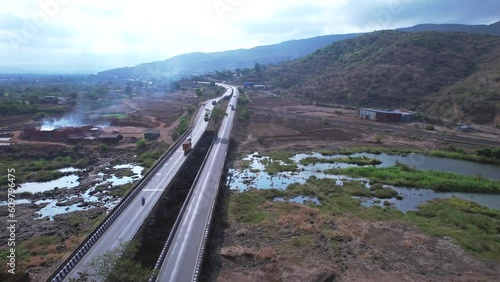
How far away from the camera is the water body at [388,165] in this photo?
143 feet

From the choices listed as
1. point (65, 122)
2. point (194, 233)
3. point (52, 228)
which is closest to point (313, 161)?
point (194, 233)

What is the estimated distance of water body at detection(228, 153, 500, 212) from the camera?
143 feet

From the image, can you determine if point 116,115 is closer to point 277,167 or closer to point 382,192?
point 277,167

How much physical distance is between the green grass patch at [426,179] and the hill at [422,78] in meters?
50.7

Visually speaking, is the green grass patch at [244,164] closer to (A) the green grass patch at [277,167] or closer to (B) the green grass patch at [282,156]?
(A) the green grass patch at [277,167]

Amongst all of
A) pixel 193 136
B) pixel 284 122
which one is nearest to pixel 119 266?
pixel 193 136

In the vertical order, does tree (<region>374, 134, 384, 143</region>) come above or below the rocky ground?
above

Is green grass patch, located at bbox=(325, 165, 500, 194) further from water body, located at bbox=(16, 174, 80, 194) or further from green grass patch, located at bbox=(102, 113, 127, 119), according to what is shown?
green grass patch, located at bbox=(102, 113, 127, 119)

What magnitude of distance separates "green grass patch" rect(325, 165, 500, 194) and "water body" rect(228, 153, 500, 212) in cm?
127

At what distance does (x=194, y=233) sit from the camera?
29.9 meters

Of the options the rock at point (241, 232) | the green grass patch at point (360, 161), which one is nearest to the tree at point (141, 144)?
the green grass patch at point (360, 161)

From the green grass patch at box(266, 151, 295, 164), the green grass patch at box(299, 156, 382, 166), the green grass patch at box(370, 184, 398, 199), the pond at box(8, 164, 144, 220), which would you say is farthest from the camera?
the green grass patch at box(266, 151, 295, 164)

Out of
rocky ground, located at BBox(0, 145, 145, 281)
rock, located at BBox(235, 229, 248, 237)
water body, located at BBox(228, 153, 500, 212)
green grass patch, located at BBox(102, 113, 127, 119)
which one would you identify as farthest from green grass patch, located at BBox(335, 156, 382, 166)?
green grass patch, located at BBox(102, 113, 127, 119)

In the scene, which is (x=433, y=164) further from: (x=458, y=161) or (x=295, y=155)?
(x=295, y=155)
